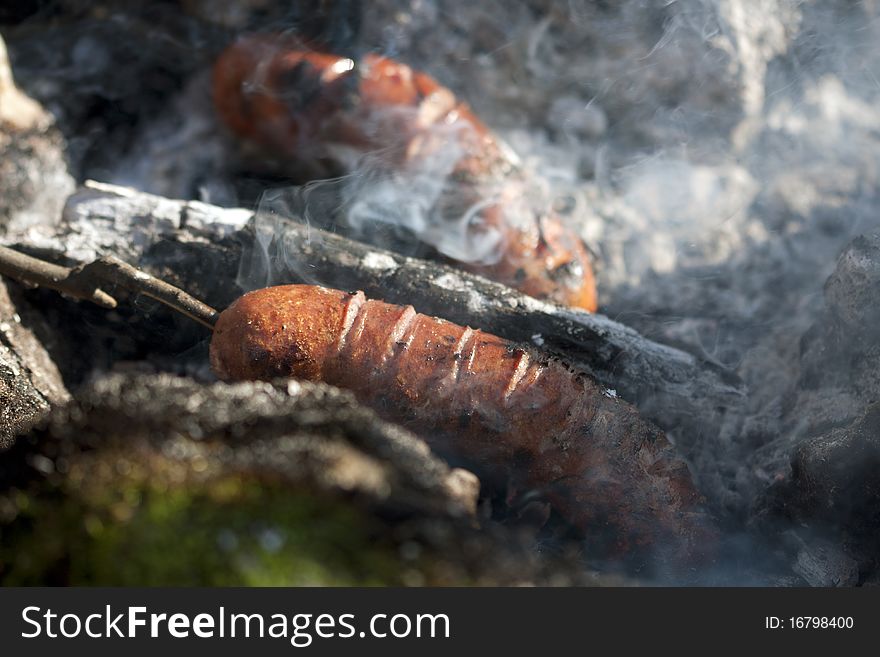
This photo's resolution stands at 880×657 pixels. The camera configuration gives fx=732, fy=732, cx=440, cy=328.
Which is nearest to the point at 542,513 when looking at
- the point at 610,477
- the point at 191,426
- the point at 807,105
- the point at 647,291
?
the point at 610,477

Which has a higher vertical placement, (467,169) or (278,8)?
(278,8)

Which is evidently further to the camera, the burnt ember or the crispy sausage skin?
the crispy sausage skin

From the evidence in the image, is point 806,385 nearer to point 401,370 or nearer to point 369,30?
point 401,370

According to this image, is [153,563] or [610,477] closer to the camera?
[153,563]

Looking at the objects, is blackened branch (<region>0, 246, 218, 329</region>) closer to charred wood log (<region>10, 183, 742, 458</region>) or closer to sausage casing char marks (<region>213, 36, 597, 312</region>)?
charred wood log (<region>10, 183, 742, 458</region>)

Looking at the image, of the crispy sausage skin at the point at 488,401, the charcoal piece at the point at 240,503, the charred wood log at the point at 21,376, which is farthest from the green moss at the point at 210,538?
the charred wood log at the point at 21,376

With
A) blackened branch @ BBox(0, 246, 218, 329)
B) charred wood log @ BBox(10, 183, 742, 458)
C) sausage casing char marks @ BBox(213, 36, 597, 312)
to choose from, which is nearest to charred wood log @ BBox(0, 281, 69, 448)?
blackened branch @ BBox(0, 246, 218, 329)

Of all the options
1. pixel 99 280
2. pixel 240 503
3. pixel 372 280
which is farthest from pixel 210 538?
pixel 372 280
